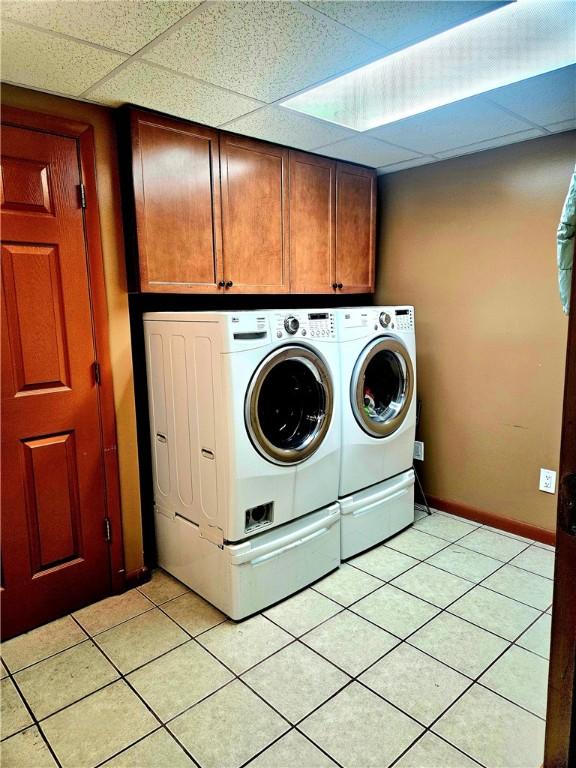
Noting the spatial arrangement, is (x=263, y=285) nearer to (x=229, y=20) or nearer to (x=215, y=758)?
(x=229, y=20)

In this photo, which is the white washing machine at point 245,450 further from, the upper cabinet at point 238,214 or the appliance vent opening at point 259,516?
the upper cabinet at point 238,214

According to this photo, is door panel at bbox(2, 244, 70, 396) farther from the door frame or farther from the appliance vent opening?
the appliance vent opening

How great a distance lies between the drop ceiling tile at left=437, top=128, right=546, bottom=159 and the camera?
2594 millimetres

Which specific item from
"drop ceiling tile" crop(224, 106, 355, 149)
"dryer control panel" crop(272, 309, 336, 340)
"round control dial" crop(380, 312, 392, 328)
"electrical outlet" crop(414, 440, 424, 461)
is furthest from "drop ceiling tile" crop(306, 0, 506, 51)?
"electrical outlet" crop(414, 440, 424, 461)

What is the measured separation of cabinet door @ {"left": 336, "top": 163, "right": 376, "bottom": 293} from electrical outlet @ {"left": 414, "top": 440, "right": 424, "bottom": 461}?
3.57 ft

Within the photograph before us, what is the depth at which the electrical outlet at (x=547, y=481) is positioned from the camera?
9.23 feet

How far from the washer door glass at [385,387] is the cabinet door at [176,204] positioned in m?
0.96

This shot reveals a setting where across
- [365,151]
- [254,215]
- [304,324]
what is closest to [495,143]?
[365,151]

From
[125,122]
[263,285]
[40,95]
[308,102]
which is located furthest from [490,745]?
[40,95]

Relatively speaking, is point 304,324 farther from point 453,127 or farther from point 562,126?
point 562,126

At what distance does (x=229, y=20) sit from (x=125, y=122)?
887 mm

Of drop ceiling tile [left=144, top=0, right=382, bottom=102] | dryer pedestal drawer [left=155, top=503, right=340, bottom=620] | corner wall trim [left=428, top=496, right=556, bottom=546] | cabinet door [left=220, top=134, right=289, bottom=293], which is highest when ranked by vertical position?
drop ceiling tile [left=144, top=0, right=382, bottom=102]

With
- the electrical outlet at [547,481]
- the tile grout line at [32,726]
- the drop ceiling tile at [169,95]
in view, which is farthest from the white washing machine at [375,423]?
the tile grout line at [32,726]

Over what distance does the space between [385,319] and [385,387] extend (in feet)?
1.43
